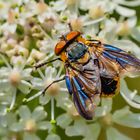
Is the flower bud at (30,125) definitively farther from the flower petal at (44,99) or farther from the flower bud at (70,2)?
the flower bud at (70,2)

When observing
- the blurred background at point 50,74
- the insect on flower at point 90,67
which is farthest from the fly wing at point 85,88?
the blurred background at point 50,74

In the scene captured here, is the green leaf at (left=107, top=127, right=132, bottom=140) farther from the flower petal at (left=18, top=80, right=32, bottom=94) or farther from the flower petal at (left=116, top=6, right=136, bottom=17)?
the flower petal at (left=116, top=6, right=136, bottom=17)

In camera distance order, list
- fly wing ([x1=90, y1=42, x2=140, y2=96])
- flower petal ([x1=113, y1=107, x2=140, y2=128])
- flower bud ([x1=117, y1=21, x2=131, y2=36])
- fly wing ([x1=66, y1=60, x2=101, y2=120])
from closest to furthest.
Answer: fly wing ([x1=66, y1=60, x2=101, y2=120])
fly wing ([x1=90, y1=42, x2=140, y2=96])
flower petal ([x1=113, y1=107, x2=140, y2=128])
flower bud ([x1=117, y1=21, x2=131, y2=36])

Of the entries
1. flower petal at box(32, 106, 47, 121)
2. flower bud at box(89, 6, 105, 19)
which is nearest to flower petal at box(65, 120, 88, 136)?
flower petal at box(32, 106, 47, 121)

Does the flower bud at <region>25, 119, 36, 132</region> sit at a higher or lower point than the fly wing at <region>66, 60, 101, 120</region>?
lower

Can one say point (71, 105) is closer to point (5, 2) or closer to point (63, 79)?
point (63, 79)
